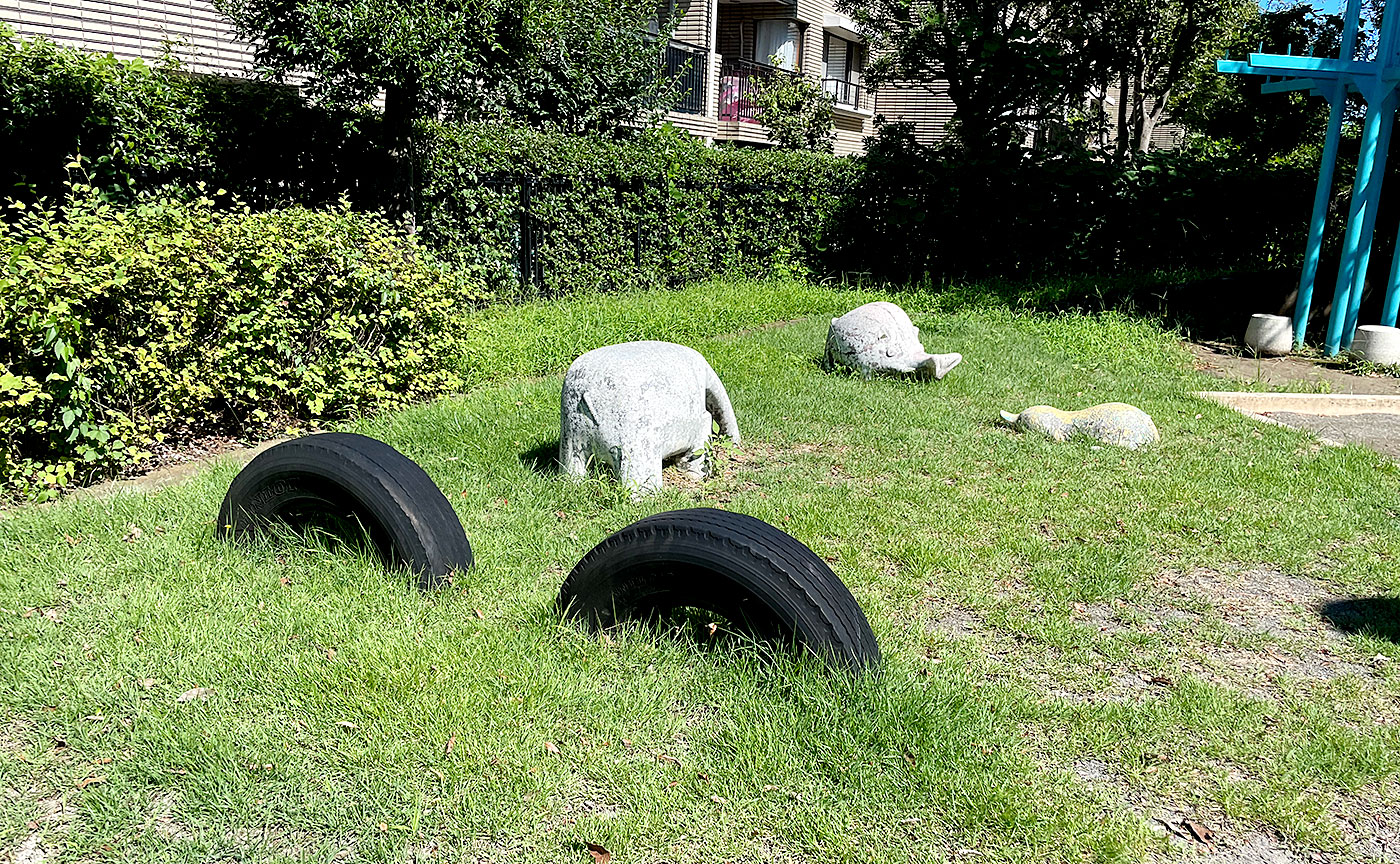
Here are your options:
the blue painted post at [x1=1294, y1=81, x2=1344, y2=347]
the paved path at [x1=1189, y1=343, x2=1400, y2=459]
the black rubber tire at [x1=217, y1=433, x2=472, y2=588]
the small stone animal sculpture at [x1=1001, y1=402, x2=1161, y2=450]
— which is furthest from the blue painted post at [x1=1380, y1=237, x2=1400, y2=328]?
the black rubber tire at [x1=217, y1=433, x2=472, y2=588]

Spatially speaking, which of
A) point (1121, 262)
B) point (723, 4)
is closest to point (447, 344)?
point (1121, 262)

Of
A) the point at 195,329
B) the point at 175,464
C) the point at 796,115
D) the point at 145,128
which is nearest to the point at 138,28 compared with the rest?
the point at 145,128

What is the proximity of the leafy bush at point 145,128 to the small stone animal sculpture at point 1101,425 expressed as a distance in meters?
7.21

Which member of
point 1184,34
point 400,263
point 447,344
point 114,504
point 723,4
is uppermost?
point 723,4

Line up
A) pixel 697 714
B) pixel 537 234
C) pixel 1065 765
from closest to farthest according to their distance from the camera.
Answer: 1. pixel 1065 765
2. pixel 697 714
3. pixel 537 234

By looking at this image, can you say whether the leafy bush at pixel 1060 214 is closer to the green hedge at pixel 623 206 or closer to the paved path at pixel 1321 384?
the green hedge at pixel 623 206

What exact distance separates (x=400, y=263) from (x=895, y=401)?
156 inches

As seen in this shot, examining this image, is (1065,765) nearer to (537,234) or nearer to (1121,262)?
(537,234)

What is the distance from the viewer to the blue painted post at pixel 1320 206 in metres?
10.8

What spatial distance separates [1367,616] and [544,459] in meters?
4.25

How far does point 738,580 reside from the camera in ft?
10.8

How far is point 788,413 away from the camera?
24.1 feet

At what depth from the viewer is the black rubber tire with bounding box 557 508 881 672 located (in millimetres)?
3250

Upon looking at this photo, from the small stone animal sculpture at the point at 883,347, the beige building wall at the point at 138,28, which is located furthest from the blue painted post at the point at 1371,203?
the beige building wall at the point at 138,28
